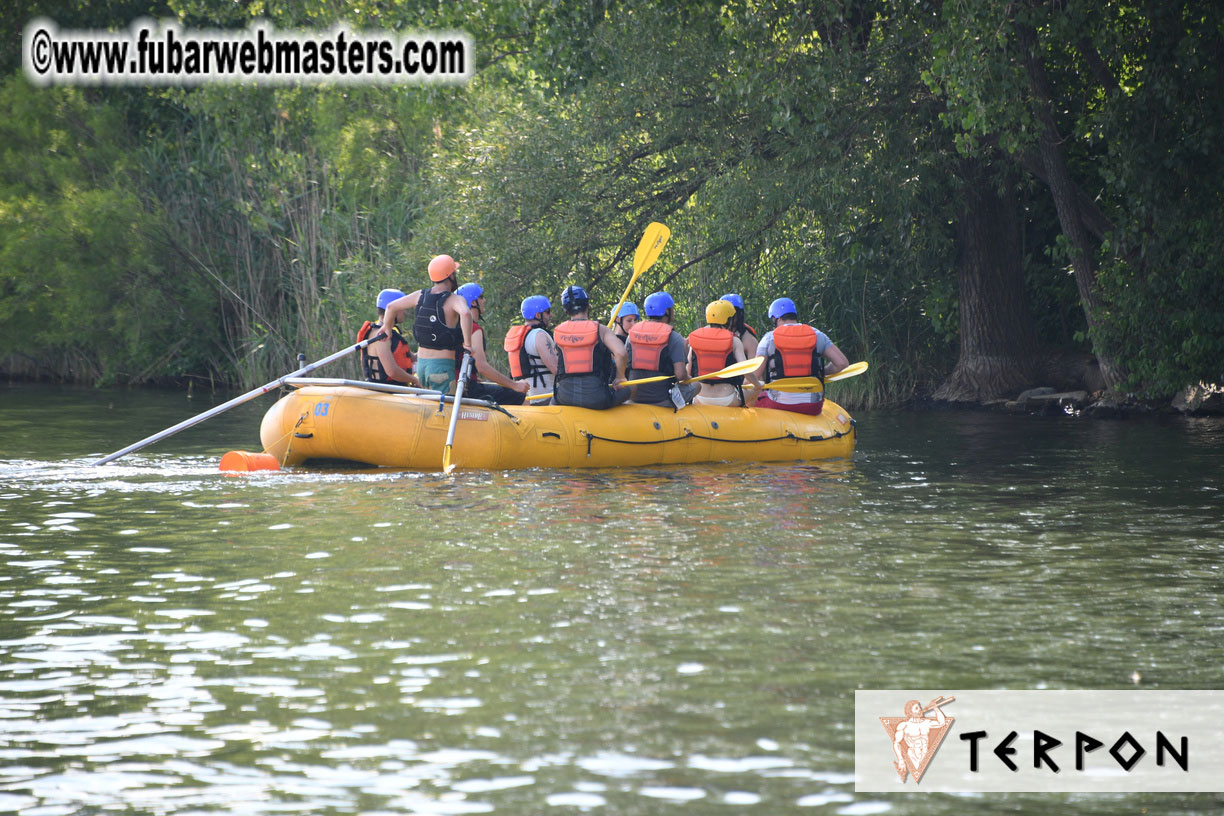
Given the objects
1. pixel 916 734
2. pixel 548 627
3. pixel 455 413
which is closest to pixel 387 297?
pixel 455 413

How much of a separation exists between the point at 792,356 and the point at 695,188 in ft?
17.8

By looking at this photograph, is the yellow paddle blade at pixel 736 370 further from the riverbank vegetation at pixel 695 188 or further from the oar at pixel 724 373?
the riverbank vegetation at pixel 695 188

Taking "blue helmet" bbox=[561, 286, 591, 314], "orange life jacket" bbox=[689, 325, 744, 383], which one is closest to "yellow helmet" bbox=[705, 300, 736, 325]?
"orange life jacket" bbox=[689, 325, 744, 383]

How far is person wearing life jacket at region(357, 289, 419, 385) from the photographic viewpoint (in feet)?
36.4

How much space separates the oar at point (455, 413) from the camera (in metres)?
9.94

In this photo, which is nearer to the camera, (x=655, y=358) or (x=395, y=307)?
(x=395, y=307)

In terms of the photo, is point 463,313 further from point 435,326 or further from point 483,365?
point 483,365

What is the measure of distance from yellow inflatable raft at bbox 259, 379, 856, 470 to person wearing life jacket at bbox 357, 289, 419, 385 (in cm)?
65

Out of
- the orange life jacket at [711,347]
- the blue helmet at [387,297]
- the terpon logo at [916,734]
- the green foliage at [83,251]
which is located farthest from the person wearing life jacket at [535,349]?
the green foliage at [83,251]

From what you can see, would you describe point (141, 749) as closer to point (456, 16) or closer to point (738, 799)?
point (738, 799)

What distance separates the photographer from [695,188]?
54.4 feet

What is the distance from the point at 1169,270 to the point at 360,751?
11403 millimetres

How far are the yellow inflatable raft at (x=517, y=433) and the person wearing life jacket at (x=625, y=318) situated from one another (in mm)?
1212

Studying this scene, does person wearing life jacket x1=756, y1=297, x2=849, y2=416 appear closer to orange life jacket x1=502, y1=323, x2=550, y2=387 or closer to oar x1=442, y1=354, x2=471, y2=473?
orange life jacket x1=502, y1=323, x2=550, y2=387
